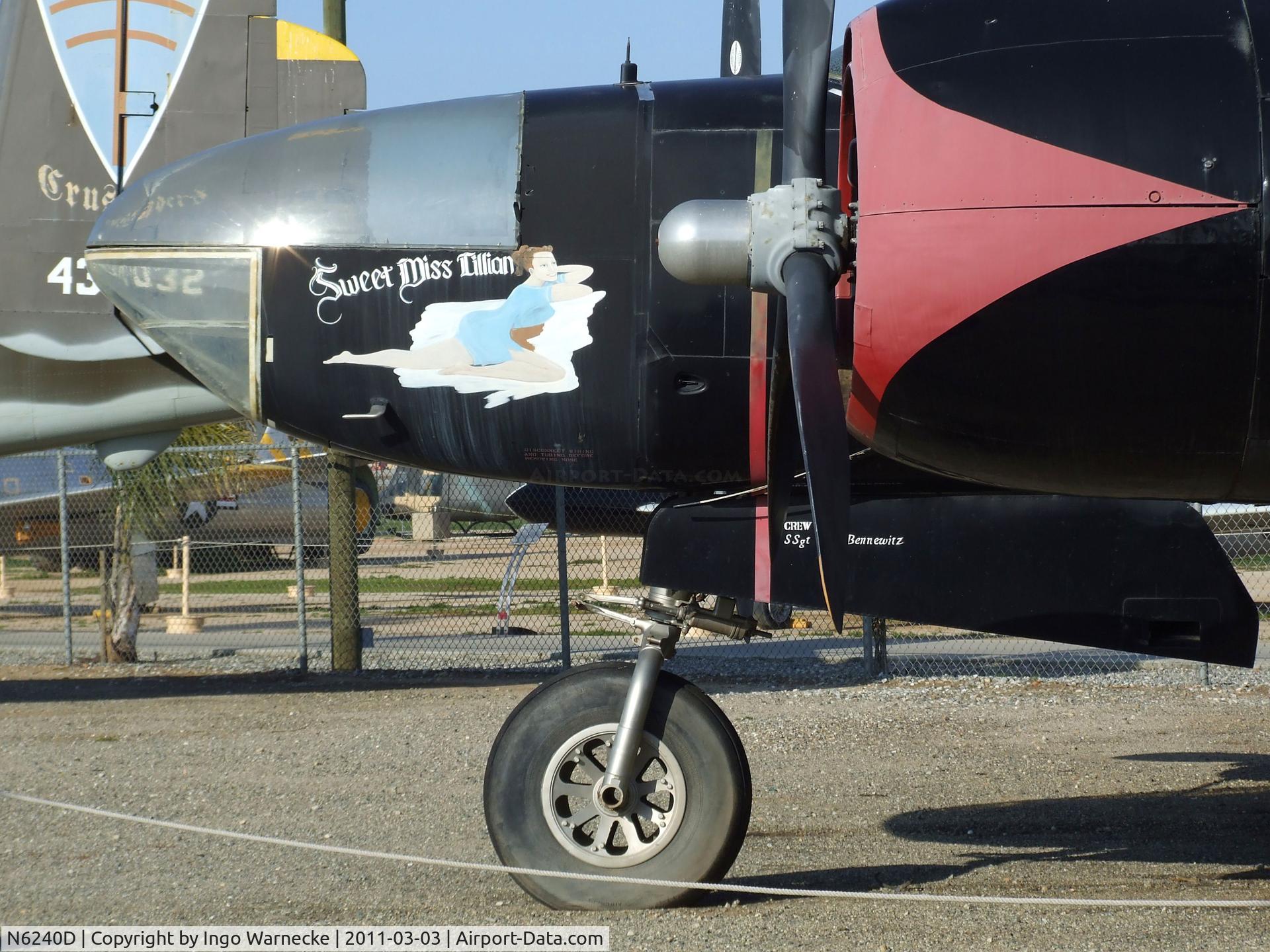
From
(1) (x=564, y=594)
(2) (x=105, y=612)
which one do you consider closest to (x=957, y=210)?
(1) (x=564, y=594)

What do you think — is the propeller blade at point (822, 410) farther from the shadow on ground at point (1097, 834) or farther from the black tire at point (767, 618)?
the shadow on ground at point (1097, 834)

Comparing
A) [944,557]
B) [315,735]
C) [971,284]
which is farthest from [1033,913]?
[315,735]

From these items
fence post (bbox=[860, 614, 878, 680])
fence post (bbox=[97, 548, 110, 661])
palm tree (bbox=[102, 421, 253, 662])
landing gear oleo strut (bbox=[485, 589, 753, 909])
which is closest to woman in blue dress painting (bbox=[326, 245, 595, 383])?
landing gear oleo strut (bbox=[485, 589, 753, 909])

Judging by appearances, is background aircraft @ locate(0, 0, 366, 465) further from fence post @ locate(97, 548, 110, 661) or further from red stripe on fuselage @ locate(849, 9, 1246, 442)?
fence post @ locate(97, 548, 110, 661)

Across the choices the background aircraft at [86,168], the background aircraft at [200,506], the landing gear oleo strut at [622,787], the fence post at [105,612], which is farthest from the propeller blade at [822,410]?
the fence post at [105,612]

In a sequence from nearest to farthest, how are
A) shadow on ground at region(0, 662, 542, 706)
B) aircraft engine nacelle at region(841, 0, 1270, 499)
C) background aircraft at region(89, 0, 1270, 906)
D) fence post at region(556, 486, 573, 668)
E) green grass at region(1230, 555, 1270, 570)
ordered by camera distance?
aircraft engine nacelle at region(841, 0, 1270, 499)
background aircraft at region(89, 0, 1270, 906)
shadow on ground at region(0, 662, 542, 706)
fence post at region(556, 486, 573, 668)
green grass at region(1230, 555, 1270, 570)

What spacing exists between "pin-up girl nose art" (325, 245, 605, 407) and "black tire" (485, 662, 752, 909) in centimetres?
108

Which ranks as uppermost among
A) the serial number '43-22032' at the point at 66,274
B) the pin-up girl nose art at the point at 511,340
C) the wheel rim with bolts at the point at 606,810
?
the serial number '43-22032' at the point at 66,274

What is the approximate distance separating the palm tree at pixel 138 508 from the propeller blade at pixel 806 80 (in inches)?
365

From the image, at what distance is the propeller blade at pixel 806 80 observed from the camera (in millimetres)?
3787

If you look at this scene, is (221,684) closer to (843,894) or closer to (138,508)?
(138,508)

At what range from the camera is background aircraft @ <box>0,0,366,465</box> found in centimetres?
754

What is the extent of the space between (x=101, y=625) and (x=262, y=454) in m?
3.28

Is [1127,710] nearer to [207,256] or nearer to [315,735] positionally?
[315,735]
